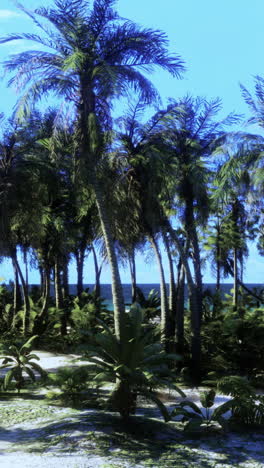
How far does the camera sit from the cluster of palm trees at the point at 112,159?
41.1 ft

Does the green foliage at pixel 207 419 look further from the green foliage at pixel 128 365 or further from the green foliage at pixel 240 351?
the green foliage at pixel 240 351

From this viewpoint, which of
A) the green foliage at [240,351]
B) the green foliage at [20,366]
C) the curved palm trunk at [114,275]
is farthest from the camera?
the green foliage at [240,351]

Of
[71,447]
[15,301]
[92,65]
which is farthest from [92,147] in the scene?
[15,301]

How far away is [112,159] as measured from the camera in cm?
1556

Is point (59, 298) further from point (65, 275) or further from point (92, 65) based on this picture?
point (92, 65)

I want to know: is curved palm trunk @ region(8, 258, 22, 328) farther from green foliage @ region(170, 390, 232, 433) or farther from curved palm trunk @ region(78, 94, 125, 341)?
green foliage @ region(170, 390, 232, 433)

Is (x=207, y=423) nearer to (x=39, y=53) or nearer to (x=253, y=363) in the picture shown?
(x=253, y=363)

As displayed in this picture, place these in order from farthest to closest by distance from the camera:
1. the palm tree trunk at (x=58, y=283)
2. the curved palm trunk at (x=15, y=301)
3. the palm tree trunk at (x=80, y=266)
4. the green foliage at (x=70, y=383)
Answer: the palm tree trunk at (x=80, y=266) → the curved palm trunk at (x=15, y=301) → the palm tree trunk at (x=58, y=283) → the green foliage at (x=70, y=383)

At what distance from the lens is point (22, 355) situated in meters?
12.7

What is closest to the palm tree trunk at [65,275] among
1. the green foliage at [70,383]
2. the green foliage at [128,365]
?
the green foliage at [70,383]

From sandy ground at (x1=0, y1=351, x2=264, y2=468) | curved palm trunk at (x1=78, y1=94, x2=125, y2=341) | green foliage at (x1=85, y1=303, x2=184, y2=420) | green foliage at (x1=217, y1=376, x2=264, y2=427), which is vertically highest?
curved palm trunk at (x1=78, y1=94, x2=125, y2=341)

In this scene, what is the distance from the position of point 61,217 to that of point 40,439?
14545 mm

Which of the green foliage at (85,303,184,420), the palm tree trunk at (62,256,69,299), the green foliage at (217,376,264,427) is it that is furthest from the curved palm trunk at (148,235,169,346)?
the palm tree trunk at (62,256,69,299)

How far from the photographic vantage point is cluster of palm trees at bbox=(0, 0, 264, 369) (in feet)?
41.1
